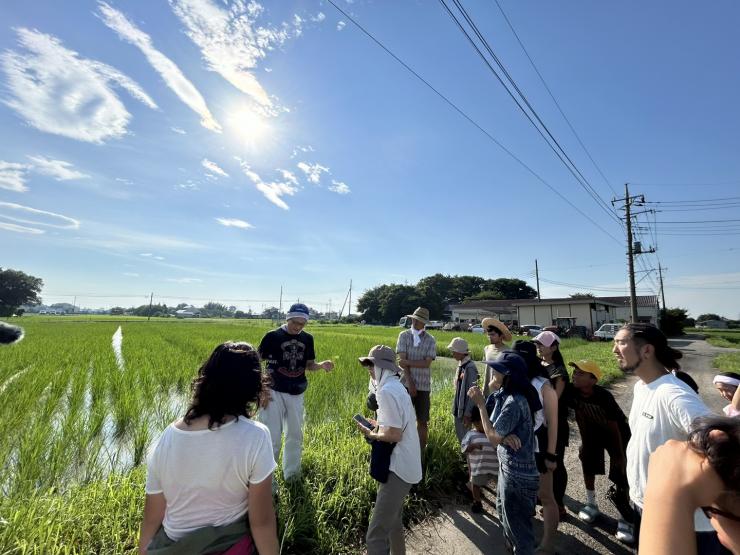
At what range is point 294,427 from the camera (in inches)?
131

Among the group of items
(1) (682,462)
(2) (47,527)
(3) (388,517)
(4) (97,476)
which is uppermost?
(1) (682,462)

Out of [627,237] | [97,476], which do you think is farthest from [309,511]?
[627,237]

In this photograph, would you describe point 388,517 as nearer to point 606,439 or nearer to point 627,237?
point 606,439

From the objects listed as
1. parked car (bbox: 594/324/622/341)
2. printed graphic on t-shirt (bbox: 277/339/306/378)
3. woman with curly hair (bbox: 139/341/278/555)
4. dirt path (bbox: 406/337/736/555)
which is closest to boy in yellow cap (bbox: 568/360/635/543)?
dirt path (bbox: 406/337/736/555)

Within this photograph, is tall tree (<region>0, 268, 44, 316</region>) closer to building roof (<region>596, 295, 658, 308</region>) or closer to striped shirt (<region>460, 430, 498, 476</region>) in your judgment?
striped shirt (<region>460, 430, 498, 476</region>)

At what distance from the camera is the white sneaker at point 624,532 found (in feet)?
8.80

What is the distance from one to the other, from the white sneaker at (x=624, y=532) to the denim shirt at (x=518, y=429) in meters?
1.45

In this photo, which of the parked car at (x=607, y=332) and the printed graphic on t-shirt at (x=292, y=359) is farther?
the parked car at (x=607, y=332)

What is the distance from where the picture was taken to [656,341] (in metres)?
1.96

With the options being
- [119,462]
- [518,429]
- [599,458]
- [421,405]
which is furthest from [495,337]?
[119,462]

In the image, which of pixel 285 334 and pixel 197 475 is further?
pixel 285 334

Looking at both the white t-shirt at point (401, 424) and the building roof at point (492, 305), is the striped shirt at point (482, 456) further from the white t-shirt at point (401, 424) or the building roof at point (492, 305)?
the building roof at point (492, 305)

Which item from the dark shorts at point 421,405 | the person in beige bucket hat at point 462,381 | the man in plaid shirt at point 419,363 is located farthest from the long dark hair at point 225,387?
the dark shorts at point 421,405

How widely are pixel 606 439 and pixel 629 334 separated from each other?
5.77ft
